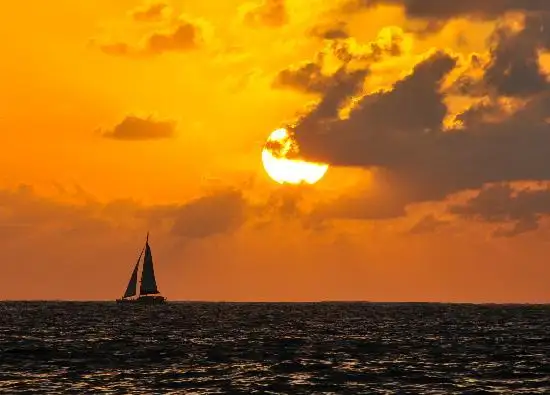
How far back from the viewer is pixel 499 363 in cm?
6906

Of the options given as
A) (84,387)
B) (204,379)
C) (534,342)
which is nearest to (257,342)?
(534,342)

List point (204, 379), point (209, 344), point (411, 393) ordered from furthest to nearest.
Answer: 1. point (209, 344)
2. point (204, 379)
3. point (411, 393)

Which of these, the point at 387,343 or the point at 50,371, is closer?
the point at 50,371

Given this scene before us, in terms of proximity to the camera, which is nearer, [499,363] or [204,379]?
[204,379]

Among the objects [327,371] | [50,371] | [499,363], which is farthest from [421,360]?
[50,371]

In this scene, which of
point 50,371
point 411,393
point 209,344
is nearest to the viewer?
point 411,393

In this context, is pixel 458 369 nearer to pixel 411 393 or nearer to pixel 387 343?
pixel 411 393

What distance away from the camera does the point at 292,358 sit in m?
72.0

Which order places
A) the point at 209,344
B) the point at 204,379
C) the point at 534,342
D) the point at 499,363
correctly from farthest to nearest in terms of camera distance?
the point at 534,342
the point at 209,344
the point at 499,363
the point at 204,379

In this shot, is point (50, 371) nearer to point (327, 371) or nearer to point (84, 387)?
point (84, 387)

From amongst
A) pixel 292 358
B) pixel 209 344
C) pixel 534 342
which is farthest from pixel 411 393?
pixel 534 342

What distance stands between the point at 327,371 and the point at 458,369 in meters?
9.09

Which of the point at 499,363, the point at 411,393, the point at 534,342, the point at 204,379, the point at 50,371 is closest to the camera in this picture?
the point at 411,393

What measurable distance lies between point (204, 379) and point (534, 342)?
161 feet
